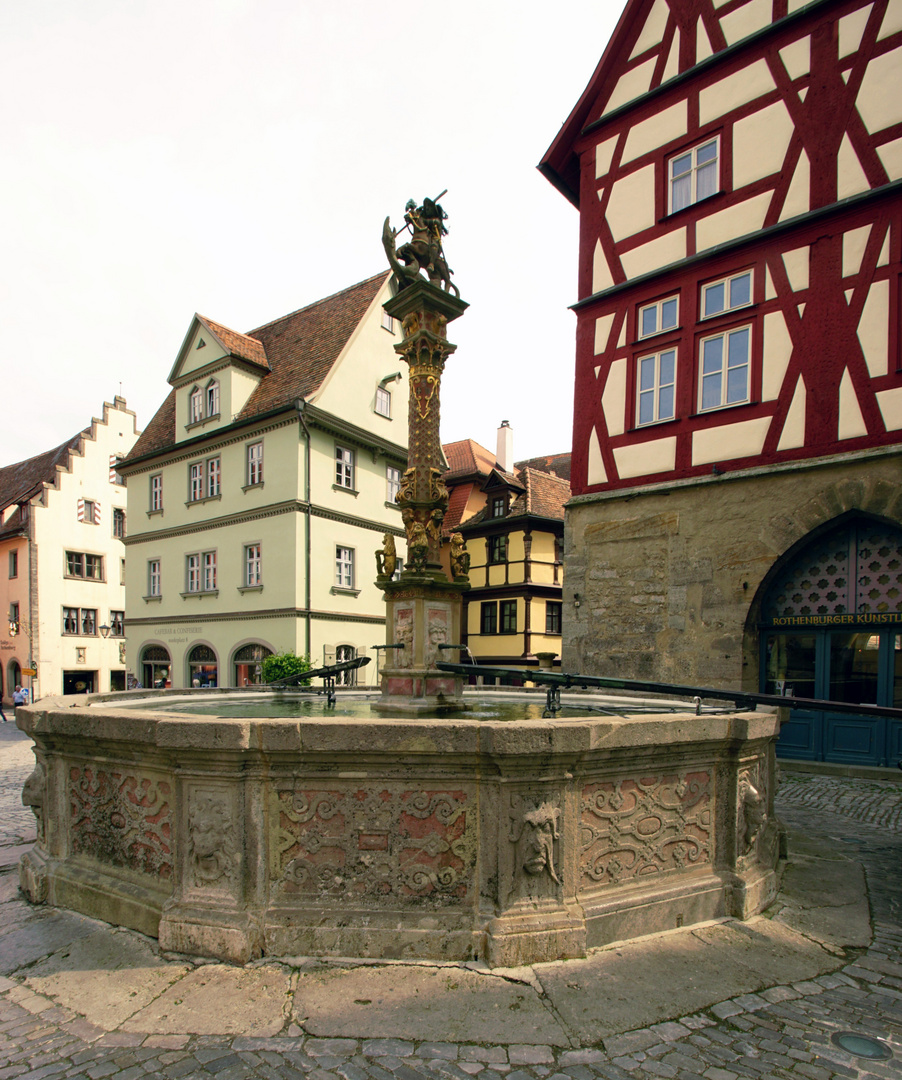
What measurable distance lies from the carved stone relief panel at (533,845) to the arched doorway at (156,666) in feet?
75.6

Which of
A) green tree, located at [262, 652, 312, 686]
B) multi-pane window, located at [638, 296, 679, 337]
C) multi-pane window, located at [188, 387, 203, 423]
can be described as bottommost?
green tree, located at [262, 652, 312, 686]

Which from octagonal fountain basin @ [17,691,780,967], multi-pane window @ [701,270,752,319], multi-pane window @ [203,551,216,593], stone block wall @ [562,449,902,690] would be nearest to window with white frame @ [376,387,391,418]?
multi-pane window @ [203,551,216,593]

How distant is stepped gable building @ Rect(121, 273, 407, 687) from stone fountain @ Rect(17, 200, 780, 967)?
16.6 m

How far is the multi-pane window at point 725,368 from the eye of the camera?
466 inches

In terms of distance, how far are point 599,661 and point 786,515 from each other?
440 cm

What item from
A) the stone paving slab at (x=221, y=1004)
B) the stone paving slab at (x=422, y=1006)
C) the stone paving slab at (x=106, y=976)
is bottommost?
the stone paving slab at (x=106, y=976)

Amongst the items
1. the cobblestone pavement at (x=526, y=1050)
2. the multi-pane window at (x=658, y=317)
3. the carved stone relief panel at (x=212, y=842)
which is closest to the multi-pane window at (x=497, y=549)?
the multi-pane window at (x=658, y=317)

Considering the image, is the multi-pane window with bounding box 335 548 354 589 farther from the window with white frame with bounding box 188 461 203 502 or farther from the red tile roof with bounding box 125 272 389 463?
the window with white frame with bounding box 188 461 203 502

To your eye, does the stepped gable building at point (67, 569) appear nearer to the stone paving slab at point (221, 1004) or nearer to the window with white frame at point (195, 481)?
the window with white frame at point (195, 481)

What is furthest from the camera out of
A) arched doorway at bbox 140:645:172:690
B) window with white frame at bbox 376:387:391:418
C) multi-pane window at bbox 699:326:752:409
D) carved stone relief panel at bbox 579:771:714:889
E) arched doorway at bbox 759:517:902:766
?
arched doorway at bbox 140:645:172:690

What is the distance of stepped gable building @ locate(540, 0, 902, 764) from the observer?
10703 mm

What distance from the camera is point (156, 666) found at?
25359 millimetres

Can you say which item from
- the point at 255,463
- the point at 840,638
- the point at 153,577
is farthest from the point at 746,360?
the point at 153,577

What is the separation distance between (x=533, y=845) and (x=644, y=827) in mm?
871
